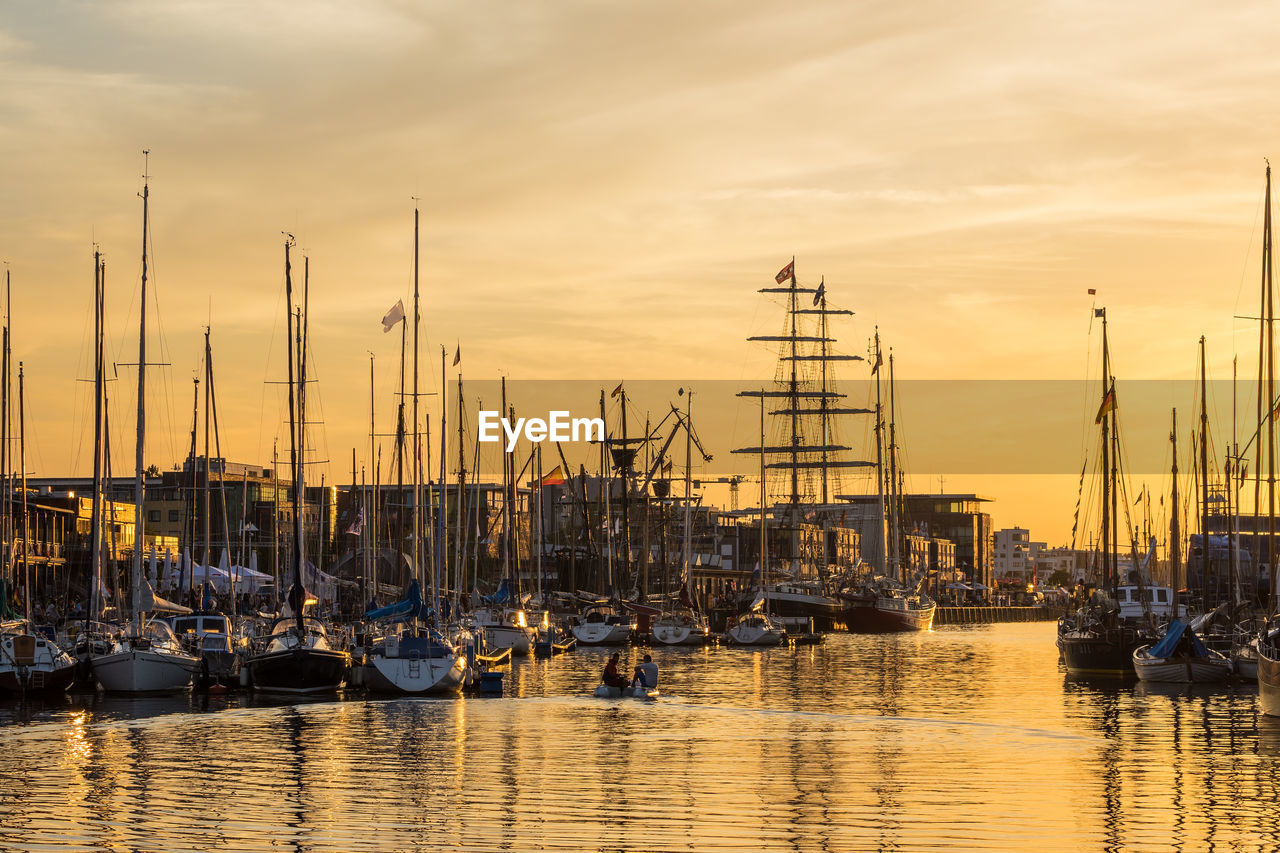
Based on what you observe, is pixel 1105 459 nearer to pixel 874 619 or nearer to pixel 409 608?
pixel 409 608

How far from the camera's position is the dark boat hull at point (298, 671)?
202ft

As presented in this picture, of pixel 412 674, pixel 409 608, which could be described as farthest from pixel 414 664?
pixel 409 608

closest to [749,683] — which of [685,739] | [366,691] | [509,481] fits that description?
[366,691]

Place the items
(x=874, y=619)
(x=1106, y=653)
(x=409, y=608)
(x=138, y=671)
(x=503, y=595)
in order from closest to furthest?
(x=138, y=671) → (x=409, y=608) → (x=1106, y=653) → (x=503, y=595) → (x=874, y=619)

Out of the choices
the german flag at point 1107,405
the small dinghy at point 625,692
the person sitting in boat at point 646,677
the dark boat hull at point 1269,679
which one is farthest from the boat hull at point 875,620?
the dark boat hull at point 1269,679

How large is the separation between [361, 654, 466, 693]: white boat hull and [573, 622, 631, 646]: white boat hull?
52.8 metres

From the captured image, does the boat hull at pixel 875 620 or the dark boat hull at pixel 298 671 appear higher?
the dark boat hull at pixel 298 671

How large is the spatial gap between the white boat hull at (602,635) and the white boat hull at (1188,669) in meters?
50.6

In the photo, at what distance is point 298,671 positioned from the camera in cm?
6169

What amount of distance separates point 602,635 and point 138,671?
55612 millimetres

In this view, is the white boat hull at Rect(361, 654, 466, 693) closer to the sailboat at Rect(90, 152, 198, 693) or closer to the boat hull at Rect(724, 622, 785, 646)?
the sailboat at Rect(90, 152, 198, 693)

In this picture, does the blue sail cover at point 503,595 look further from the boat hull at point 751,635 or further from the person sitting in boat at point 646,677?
the person sitting in boat at point 646,677

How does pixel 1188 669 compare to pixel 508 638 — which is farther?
pixel 508 638

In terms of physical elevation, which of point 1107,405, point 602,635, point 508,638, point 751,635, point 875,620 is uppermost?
point 1107,405
